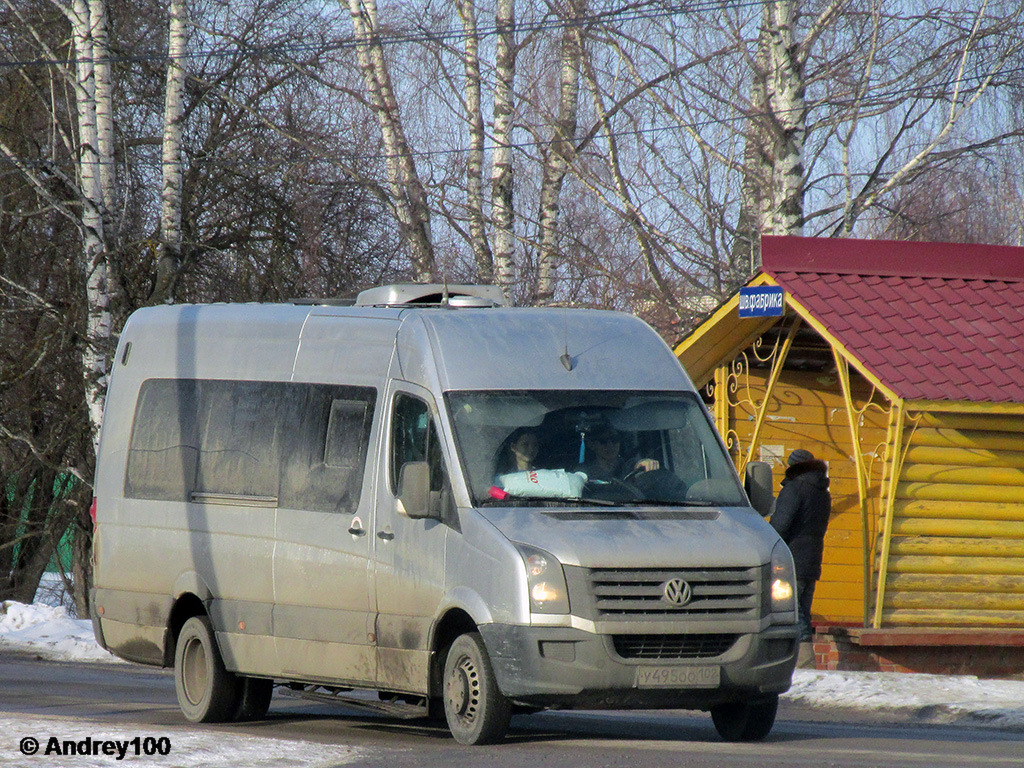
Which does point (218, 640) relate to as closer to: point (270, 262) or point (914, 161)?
point (914, 161)

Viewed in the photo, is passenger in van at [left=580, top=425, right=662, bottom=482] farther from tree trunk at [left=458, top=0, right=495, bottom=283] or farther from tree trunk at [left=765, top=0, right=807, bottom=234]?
tree trunk at [left=458, top=0, right=495, bottom=283]

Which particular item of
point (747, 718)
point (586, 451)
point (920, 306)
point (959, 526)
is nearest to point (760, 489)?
point (586, 451)

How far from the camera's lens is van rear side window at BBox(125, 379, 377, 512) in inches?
369

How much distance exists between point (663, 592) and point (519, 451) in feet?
3.88

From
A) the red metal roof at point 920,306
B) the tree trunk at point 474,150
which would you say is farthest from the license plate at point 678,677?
the tree trunk at point 474,150

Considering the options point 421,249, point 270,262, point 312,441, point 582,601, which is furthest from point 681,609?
point 270,262

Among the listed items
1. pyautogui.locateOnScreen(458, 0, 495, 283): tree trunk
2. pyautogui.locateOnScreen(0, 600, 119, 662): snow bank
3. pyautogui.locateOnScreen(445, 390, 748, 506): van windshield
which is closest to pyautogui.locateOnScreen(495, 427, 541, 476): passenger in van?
pyautogui.locateOnScreen(445, 390, 748, 506): van windshield

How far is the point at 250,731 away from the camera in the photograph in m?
9.47

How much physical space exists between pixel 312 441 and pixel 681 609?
2.68 meters

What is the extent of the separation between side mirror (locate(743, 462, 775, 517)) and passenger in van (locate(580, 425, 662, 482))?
1.99ft

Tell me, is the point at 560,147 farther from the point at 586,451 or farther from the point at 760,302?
the point at 586,451

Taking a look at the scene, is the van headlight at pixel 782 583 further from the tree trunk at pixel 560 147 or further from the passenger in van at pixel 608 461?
the tree trunk at pixel 560 147

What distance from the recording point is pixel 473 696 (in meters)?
8.34

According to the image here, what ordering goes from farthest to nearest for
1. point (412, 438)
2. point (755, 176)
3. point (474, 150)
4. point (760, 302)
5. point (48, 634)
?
point (474, 150), point (755, 176), point (48, 634), point (760, 302), point (412, 438)
